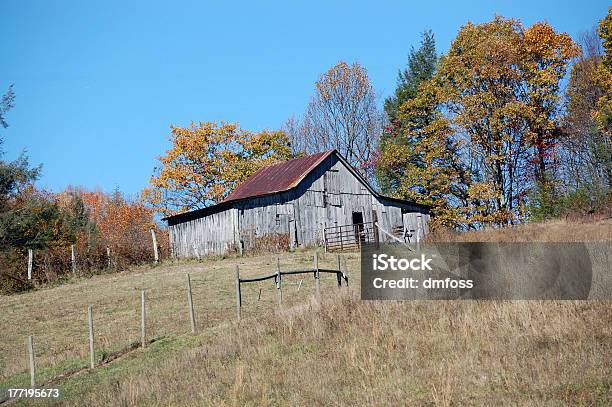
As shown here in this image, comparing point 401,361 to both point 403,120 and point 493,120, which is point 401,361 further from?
point 403,120

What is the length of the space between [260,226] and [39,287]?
13083 mm

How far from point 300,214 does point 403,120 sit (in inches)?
484

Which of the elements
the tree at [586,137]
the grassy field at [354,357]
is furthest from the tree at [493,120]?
the grassy field at [354,357]

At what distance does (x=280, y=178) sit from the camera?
39.8m

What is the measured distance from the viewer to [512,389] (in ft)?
26.7

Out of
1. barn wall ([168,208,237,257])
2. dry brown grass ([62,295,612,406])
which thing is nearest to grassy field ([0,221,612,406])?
dry brown grass ([62,295,612,406])

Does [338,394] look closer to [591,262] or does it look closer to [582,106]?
[591,262]

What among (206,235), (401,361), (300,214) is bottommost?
(401,361)

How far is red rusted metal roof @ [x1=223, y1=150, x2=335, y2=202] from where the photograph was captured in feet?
123

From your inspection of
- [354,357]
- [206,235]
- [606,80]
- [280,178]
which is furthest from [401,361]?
[206,235]

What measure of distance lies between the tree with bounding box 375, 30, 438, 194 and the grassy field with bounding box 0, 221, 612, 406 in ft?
83.1

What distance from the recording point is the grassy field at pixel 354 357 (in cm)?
845

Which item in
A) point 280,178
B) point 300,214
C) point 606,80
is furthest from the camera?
point 280,178

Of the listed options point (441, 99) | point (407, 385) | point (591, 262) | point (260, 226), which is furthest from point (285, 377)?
point (441, 99)
